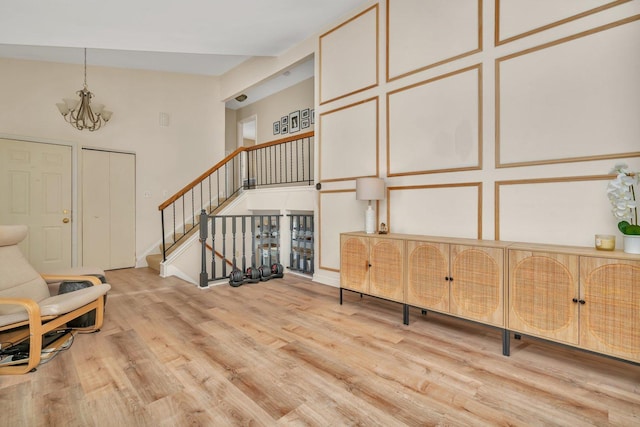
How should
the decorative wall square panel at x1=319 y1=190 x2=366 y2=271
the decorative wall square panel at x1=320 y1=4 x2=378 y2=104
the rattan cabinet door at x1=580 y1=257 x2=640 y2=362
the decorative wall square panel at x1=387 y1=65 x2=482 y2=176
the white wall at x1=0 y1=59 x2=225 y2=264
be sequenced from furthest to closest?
the white wall at x1=0 y1=59 x2=225 y2=264
the decorative wall square panel at x1=319 y1=190 x2=366 y2=271
the decorative wall square panel at x1=320 y1=4 x2=378 y2=104
the decorative wall square panel at x1=387 y1=65 x2=482 y2=176
the rattan cabinet door at x1=580 y1=257 x2=640 y2=362

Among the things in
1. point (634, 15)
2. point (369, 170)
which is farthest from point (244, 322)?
point (634, 15)

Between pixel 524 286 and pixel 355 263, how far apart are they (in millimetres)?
1628

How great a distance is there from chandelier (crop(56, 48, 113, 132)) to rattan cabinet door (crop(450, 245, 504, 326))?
219 inches

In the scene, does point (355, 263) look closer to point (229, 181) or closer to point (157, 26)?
point (157, 26)

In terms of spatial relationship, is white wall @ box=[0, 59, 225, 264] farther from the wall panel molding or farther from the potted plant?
the potted plant

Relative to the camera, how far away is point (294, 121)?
7105mm

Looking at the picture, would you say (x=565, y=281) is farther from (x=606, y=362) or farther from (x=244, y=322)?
(x=244, y=322)

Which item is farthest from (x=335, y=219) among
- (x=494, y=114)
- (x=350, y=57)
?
(x=494, y=114)

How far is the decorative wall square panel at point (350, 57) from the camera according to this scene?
389cm

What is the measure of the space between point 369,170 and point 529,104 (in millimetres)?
1774

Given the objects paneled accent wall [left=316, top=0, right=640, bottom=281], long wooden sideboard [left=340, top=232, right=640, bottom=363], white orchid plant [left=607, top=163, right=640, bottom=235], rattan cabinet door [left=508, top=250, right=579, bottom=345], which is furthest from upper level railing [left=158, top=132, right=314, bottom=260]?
white orchid plant [left=607, top=163, right=640, bottom=235]

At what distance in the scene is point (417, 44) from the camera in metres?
3.43

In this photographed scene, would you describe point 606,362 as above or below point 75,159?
below

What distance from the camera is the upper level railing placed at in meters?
6.25
